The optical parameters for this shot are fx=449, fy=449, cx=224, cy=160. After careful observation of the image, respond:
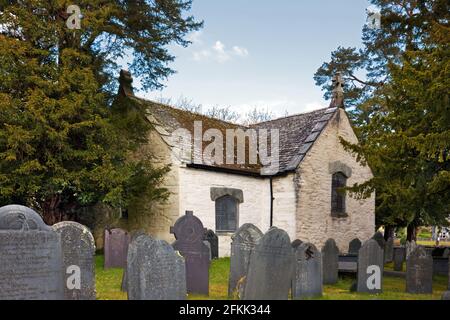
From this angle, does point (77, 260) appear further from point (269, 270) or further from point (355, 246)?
point (355, 246)

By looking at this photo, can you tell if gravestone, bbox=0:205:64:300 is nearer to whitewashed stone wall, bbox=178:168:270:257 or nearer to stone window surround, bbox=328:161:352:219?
whitewashed stone wall, bbox=178:168:270:257

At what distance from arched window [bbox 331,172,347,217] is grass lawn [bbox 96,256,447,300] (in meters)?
5.92

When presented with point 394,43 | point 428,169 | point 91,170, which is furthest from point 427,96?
point 394,43

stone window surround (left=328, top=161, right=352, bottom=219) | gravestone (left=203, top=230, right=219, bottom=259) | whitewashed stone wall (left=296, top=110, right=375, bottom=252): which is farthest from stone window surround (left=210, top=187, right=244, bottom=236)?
stone window surround (left=328, top=161, right=352, bottom=219)

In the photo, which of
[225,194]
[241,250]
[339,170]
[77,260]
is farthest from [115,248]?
[339,170]

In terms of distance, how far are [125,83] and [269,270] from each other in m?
13.9

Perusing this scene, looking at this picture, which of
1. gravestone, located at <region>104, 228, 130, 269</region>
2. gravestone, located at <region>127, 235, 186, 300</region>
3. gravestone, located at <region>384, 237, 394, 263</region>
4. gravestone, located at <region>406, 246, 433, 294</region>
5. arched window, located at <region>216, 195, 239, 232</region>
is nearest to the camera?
gravestone, located at <region>127, 235, 186, 300</region>

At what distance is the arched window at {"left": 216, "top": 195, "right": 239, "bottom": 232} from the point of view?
731 inches

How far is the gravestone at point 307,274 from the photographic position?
31.7 ft

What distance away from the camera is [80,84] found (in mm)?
15070

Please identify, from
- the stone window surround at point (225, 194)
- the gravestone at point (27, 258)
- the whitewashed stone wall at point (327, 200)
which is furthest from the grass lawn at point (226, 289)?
the whitewashed stone wall at point (327, 200)

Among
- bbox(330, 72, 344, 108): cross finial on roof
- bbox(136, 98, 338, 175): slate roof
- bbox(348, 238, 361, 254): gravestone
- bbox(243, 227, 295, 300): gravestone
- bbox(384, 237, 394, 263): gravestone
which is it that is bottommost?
bbox(384, 237, 394, 263): gravestone

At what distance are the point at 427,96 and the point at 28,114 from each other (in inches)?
446

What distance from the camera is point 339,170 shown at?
20.5 m
